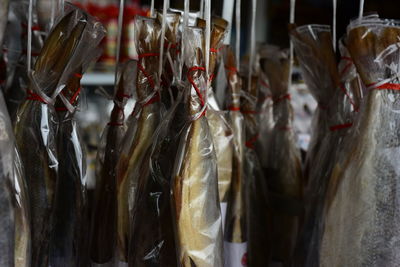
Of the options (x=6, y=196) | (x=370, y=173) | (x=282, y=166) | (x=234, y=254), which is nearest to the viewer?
(x=6, y=196)

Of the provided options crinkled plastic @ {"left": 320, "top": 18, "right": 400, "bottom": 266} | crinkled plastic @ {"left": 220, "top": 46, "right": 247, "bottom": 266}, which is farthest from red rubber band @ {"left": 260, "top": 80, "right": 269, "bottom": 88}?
crinkled plastic @ {"left": 320, "top": 18, "right": 400, "bottom": 266}

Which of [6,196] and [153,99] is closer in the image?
[6,196]

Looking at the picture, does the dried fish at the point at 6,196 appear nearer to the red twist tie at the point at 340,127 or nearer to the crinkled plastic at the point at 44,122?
the crinkled plastic at the point at 44,122

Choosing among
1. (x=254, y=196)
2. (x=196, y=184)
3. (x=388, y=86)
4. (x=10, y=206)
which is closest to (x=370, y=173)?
(x=388, y=86)

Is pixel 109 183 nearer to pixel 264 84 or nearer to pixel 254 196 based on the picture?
pixel 254 196

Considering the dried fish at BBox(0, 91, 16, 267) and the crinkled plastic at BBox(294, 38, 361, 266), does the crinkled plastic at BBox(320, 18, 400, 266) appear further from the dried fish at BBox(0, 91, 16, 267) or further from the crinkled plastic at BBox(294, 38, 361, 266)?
the dried fish at BBox(0, 91, 16, 267)

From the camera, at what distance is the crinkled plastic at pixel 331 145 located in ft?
2.82

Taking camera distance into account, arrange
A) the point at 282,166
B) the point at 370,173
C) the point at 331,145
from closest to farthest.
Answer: the point at 370,173, the point at 331,145, the point at 282,166

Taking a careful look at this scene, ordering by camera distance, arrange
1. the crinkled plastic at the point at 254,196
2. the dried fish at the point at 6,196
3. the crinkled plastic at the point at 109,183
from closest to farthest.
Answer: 1. the dried fish at the point at 6,196
2. the crinkled plastic at the point at 109,183
3. the crinkled plastic at the point at 254,196

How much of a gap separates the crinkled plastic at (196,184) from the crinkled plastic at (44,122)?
18cm

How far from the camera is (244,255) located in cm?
83

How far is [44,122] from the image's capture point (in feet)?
2.23

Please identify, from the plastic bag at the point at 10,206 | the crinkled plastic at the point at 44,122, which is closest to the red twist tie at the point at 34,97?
the crinkled plastic at the point at 44,122

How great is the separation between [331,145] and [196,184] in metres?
0.42
